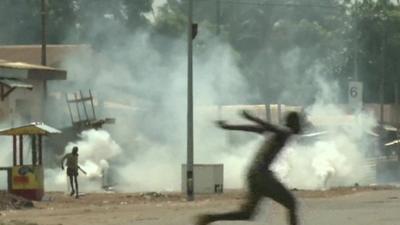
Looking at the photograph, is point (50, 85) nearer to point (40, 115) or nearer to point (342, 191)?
point (40, 115)

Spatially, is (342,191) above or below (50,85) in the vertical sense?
below

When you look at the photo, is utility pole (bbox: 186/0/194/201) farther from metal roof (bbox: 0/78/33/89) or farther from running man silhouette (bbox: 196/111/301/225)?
running man silhouette (bbox: 196/111/301/225)

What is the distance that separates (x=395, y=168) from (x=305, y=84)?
18219 millimetres

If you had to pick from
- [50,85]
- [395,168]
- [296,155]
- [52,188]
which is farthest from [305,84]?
[52,188]

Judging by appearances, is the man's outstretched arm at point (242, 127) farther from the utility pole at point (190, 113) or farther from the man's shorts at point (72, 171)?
the man's shorts at point (72, 171)

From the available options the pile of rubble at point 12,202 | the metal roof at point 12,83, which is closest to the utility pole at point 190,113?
the pile of rubble at point 12,202

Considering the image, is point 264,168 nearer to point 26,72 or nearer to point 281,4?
point 26,72

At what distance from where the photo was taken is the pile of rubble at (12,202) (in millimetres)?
28061

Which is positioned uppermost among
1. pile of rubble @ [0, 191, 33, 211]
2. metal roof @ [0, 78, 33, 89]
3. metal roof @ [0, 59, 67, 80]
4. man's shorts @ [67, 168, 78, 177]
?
metal roof @ [0, 59, 67, 80]

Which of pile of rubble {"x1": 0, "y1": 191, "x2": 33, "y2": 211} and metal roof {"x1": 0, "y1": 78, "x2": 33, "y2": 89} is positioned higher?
metal roof {"x1": 0, "y1": 78, "x2": 33, "y2": 89}

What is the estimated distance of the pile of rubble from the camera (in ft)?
92.1

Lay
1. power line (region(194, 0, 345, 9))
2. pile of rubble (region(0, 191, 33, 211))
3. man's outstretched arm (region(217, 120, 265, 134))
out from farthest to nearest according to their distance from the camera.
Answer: power line (region(194, 0, 345, 9)) < pile of rubble (region(0, 191, 33, 211)) < man's outstretched arm (region(217, 120, 265, 134))

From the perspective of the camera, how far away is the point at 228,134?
159 feet

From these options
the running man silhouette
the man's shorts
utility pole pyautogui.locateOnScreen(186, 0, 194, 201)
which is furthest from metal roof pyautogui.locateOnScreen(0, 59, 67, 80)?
the running man silhouette
